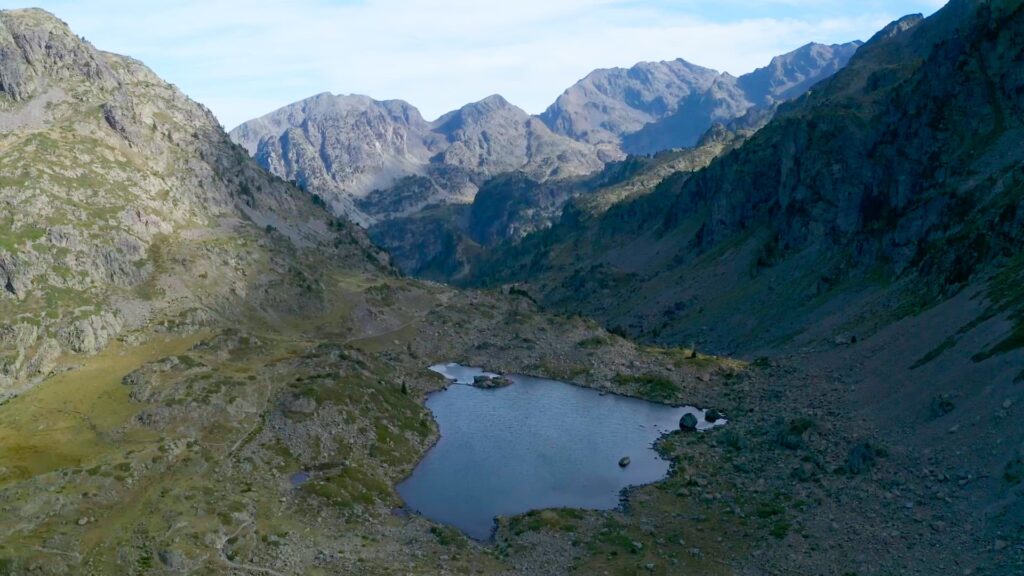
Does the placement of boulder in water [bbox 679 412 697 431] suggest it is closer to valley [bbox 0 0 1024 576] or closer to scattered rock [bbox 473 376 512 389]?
valley [bbox 0 0 1024 576]

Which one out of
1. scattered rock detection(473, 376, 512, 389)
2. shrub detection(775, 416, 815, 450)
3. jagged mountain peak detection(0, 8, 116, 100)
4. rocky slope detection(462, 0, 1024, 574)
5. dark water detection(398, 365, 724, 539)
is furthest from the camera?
jagged mountain peak detection(0, 8, 116, 100)

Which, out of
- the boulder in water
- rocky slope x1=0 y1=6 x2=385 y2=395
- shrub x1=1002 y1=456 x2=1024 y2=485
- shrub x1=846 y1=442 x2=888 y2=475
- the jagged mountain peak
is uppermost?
the jagged mountain peak

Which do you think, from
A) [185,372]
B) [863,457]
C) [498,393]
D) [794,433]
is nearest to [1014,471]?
[863,457]

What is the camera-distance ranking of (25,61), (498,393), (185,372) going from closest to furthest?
(185,372) → (498,393) → (25,61)

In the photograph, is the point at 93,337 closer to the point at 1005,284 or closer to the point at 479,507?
the point at 479,507

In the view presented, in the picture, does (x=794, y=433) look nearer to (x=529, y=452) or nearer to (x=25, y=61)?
(x=529, y=452)

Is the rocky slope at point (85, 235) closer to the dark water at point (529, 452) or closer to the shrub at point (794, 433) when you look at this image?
the dark water at point (529, 452)

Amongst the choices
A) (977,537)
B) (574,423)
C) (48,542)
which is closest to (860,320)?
(574,423)

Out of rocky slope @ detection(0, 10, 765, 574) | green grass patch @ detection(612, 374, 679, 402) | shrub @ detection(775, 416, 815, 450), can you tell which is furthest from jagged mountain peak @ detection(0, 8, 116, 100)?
shrub @ detection(775, 416, 815, 450)
